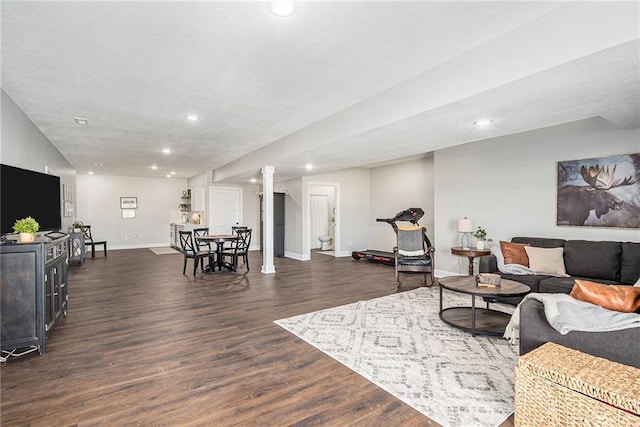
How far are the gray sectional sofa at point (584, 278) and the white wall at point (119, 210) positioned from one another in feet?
36.1

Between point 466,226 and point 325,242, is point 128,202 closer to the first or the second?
point 325,242

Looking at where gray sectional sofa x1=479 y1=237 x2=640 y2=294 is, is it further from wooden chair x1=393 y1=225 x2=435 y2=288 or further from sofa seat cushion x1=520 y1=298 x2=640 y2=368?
sofa seat cushion x1=520 y1=298 x2=640 y2=368

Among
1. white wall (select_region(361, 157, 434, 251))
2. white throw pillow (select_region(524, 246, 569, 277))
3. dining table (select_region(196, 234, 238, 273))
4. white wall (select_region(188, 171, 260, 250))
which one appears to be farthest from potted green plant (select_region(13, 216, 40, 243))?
white wall (select_region(188, 171, 260, 250))

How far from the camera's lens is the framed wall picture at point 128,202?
11.5 meters

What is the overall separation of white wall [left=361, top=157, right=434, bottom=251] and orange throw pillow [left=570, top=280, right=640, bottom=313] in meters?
5.63

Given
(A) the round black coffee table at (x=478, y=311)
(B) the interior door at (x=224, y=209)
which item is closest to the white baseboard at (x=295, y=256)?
(B) the interior door at (x=224, y=209)

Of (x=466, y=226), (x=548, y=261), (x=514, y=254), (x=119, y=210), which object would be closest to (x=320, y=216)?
(x=466, y=226)

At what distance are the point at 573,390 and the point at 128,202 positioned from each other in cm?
A: 1283

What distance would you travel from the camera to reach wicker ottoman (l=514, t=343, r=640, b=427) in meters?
1.54

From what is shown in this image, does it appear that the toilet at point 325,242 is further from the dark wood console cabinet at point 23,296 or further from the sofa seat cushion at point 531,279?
the dark wood console cabinet at point 23,296

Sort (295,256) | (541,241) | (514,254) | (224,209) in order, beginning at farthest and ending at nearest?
1. (224,209)
2. (295,256)
3. (541,241)
4. (514,254)

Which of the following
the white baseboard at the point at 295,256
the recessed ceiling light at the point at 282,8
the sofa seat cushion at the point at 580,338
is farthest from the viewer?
the white baseboard at the point at 295,256

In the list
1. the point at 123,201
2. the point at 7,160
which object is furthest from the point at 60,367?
the point at 123,201

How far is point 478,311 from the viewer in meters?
4.21
